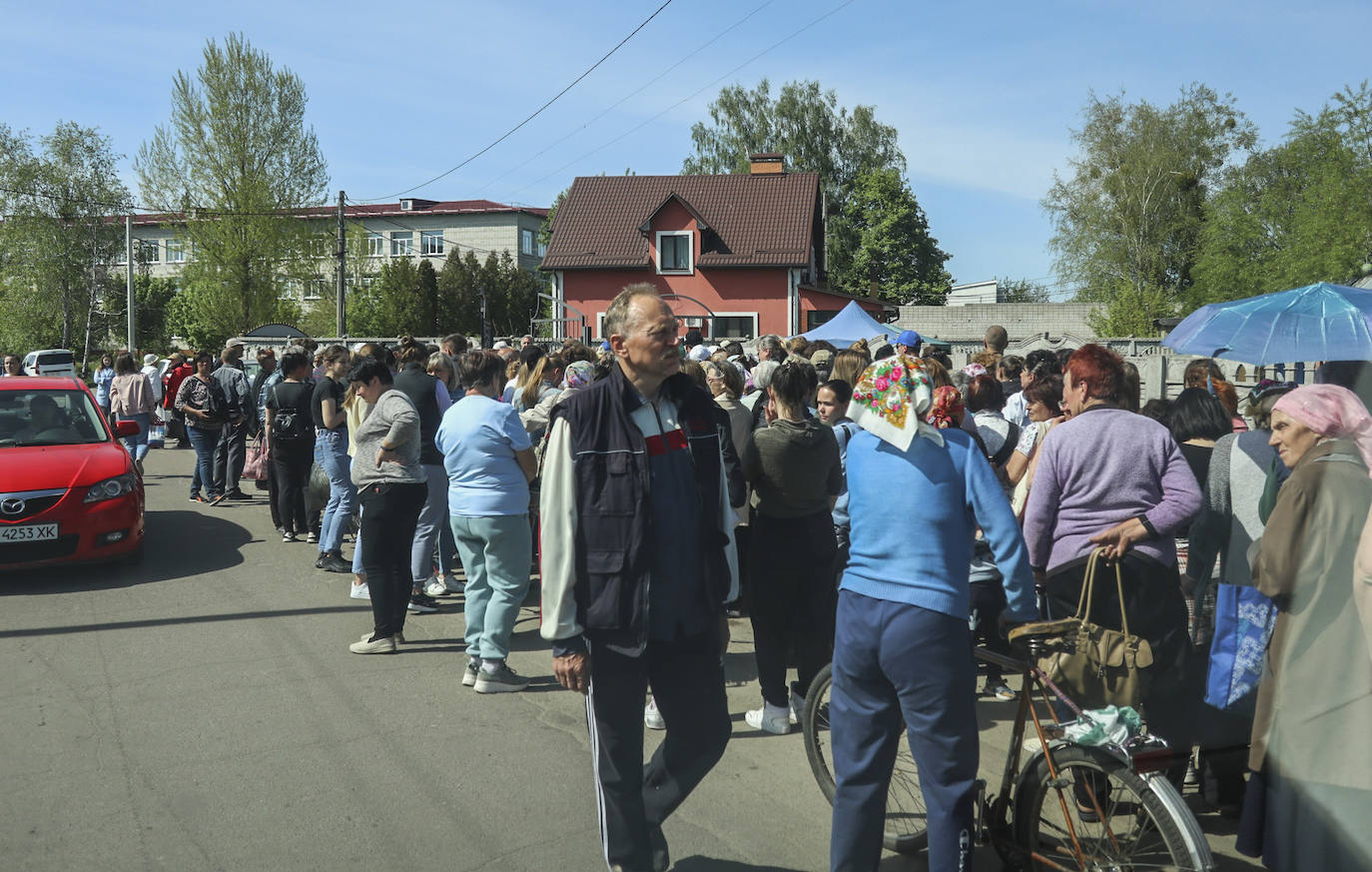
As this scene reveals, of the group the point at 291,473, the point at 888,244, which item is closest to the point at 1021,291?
the point at 888,244

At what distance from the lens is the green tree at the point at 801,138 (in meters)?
52.8

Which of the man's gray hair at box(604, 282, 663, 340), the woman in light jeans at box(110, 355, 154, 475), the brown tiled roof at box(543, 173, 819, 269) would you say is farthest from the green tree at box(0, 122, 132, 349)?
the man's gray hair at box(604, 282, 663, 340)

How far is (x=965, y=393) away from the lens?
679 centimetres

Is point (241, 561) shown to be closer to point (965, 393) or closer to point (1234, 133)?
point (965, 393)

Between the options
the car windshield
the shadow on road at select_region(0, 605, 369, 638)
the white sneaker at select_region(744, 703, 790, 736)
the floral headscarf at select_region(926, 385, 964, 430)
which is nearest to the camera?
the floral headscarf at select_region(926, 385, 964, 430)

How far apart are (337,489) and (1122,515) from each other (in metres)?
6.84

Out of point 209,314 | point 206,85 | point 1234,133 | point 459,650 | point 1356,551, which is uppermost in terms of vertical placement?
point 206,85

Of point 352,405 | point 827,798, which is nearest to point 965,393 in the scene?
point 827,798

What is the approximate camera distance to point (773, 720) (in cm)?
553

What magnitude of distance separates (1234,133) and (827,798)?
4121 cm

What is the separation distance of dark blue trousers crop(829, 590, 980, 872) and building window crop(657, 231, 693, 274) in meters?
38.3

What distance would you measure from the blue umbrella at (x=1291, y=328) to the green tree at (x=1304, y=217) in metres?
8.02

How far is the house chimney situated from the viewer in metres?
44.6

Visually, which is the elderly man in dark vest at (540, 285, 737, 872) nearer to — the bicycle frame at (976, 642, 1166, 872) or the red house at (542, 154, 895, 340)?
the bicycle frame at (976, 642, 1166, 872)
